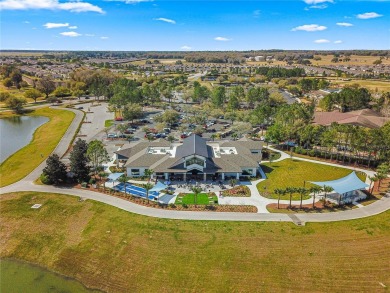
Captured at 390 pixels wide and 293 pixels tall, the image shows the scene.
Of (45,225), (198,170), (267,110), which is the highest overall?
(267,110)

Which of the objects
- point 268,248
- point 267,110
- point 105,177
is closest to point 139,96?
point 267,110

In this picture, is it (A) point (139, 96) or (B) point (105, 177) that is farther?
(A) point (139, 96)

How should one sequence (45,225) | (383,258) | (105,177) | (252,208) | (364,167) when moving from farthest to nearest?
(364,167) → (105,177) → (252,208) → (45,225) → (383,258)

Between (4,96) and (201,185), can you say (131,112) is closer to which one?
(201,185)

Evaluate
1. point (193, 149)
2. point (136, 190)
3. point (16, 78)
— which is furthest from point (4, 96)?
point (193, 149)

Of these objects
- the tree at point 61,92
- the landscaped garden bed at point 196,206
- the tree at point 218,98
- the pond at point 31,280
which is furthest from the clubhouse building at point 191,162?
the tree at point 61,92

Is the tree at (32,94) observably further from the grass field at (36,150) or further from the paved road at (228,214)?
the paved road at (228,214)

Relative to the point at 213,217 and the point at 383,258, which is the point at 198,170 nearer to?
the point at 213,217
